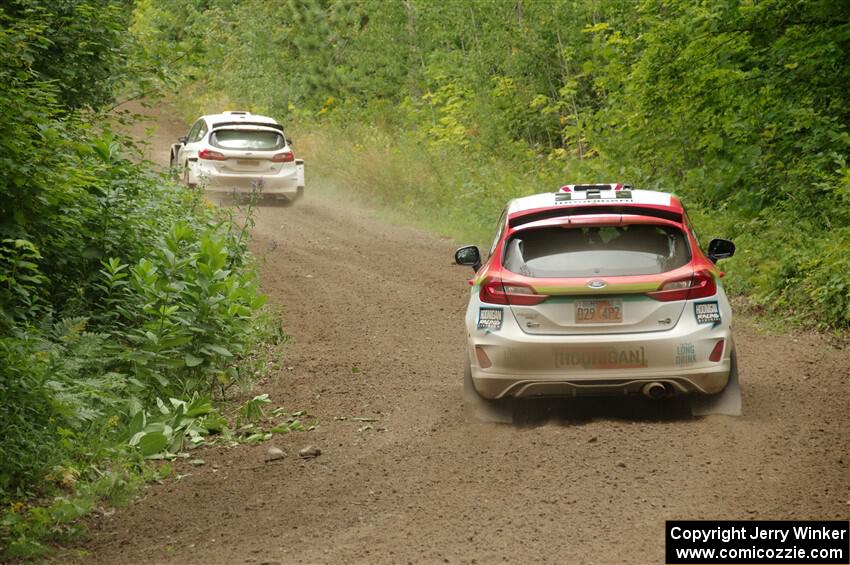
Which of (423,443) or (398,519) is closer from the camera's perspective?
(398,519)

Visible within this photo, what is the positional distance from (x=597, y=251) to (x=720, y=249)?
1.37 metres

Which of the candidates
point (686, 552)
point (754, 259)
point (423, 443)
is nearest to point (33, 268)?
point (423, 443)

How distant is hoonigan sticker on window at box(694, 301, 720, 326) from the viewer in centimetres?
825

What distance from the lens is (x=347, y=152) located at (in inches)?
1184

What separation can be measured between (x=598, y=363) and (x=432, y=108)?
93.3 feet

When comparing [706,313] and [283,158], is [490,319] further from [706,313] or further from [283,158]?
[283,158]

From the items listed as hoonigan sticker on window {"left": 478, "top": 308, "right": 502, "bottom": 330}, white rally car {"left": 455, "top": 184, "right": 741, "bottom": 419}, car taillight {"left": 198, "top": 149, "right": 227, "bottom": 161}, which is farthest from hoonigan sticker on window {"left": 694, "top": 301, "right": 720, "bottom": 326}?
car taillight {"left": 198, "top": 149, "right": 227, "bottom": 161}

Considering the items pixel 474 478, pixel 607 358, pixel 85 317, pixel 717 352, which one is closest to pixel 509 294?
pixel 607 358

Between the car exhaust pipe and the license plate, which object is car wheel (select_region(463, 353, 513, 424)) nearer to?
the license plate

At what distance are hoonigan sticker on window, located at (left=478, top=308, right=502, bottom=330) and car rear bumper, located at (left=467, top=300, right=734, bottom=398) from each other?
0.49 ft

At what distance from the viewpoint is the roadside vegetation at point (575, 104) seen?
15375 mm

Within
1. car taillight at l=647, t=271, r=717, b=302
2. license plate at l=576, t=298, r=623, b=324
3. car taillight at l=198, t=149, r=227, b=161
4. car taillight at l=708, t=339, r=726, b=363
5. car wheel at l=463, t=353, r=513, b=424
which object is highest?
car taillight at l=647, t=271, r=717, b=302

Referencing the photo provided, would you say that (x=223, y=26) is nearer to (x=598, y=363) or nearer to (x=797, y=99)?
(x=797, y=99)

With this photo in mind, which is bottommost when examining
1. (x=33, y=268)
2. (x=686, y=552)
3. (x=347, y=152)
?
(x=347, y=152)
